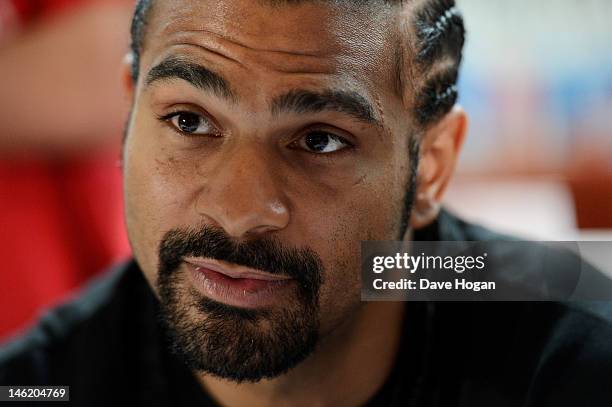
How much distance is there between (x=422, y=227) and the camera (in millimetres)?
1182

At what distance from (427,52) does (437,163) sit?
0.16 metres

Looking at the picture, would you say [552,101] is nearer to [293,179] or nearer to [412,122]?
[412,122]

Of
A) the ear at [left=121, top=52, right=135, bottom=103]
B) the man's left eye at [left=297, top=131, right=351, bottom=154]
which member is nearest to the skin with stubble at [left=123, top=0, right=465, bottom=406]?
the man's left eye at [left=297, top=131, right=351, bottom=154]

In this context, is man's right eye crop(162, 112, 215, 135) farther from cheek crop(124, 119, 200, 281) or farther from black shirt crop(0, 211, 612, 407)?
black shirt crop(0, 211, 612, 407)

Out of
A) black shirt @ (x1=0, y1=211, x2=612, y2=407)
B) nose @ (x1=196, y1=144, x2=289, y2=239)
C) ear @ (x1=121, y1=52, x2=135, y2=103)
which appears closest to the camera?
nose @ (x1=196, y1=144, x2=289, y2=239)

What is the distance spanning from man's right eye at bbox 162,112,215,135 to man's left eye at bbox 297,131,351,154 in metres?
0.11

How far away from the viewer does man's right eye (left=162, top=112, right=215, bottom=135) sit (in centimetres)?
96

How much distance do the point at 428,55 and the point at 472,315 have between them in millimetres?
358

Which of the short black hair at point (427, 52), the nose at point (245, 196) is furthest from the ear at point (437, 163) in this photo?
the nose at point (245, 196)

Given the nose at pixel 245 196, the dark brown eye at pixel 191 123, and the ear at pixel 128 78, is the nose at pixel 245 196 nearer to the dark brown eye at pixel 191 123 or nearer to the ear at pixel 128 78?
the dark brown eye at pixel 191 123

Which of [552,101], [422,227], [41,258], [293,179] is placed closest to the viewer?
[293,179]

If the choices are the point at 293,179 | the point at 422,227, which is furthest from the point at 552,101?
the point at 293,179

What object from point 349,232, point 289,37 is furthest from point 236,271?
point 289,37

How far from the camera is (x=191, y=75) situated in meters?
0.93
